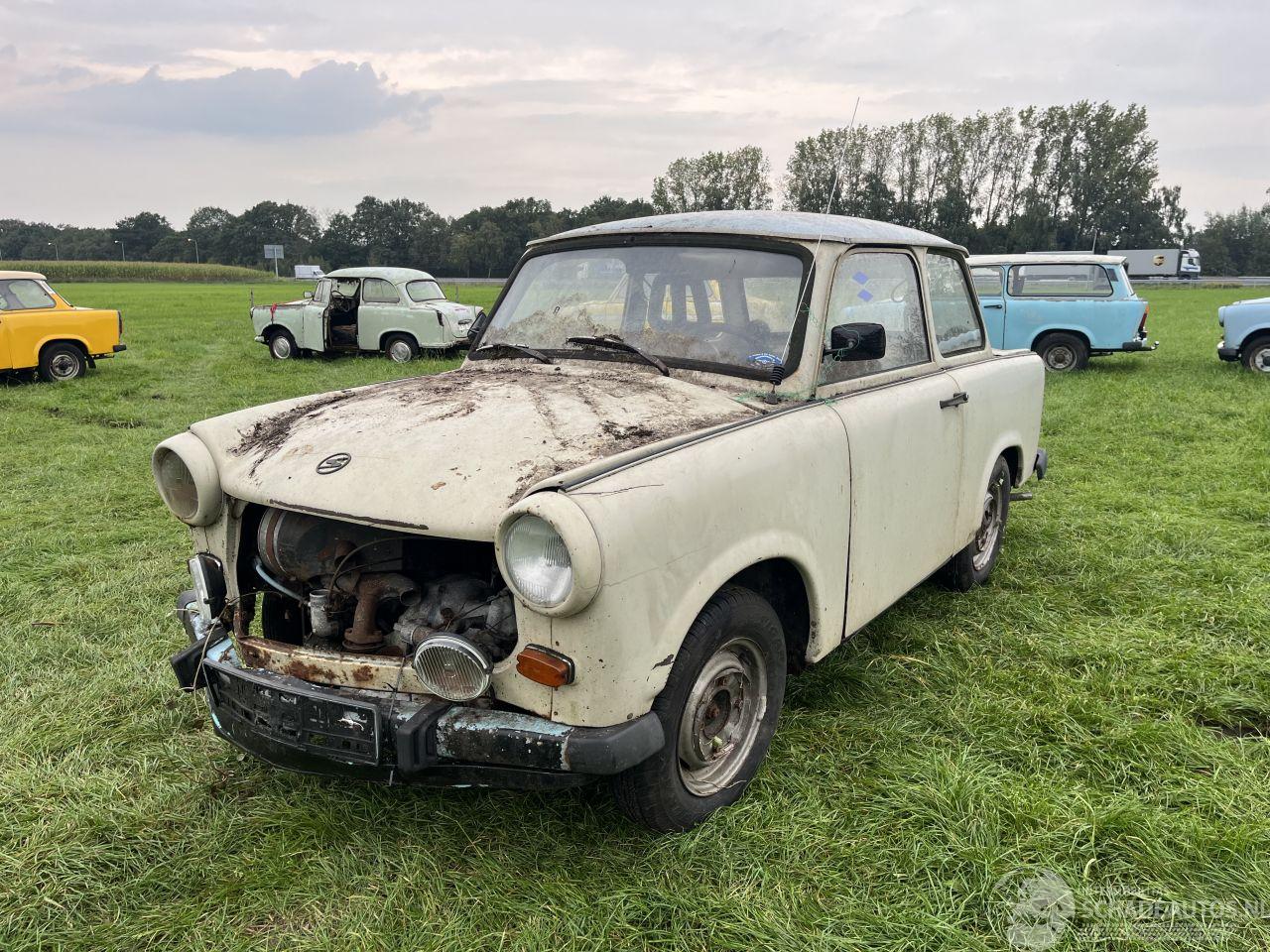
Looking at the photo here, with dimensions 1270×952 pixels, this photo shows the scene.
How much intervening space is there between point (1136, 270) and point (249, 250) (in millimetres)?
82747

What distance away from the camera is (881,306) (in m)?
3.57

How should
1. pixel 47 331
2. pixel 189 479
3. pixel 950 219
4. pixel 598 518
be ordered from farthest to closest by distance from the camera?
1. pixel 950 219
2. pixel 47 331
3. pixel 189 479
4. pixel 598 518

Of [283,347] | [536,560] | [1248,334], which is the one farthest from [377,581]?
[283,347]

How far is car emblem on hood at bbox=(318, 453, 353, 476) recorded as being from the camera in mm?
2443

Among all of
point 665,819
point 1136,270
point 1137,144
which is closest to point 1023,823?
point 665,819

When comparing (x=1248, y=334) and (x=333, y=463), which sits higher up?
(x=1248, y=334)

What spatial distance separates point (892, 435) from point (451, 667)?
72.9 inches

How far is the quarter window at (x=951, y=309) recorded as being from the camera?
4004 millimetres

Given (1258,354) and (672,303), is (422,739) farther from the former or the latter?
(1258,354)

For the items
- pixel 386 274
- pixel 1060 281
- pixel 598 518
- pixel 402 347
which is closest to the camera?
pixel 598 518

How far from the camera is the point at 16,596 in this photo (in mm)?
4422

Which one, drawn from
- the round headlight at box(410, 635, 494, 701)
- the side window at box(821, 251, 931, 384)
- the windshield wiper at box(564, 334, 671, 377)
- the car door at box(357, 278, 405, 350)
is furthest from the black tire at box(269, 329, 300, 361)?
the round headlight at box(410, 635, 494, 701)

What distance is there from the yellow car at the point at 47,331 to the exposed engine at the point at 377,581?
11854mm

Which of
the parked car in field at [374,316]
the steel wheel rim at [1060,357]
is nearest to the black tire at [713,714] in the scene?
the steel wheel rim at [1060,357]
